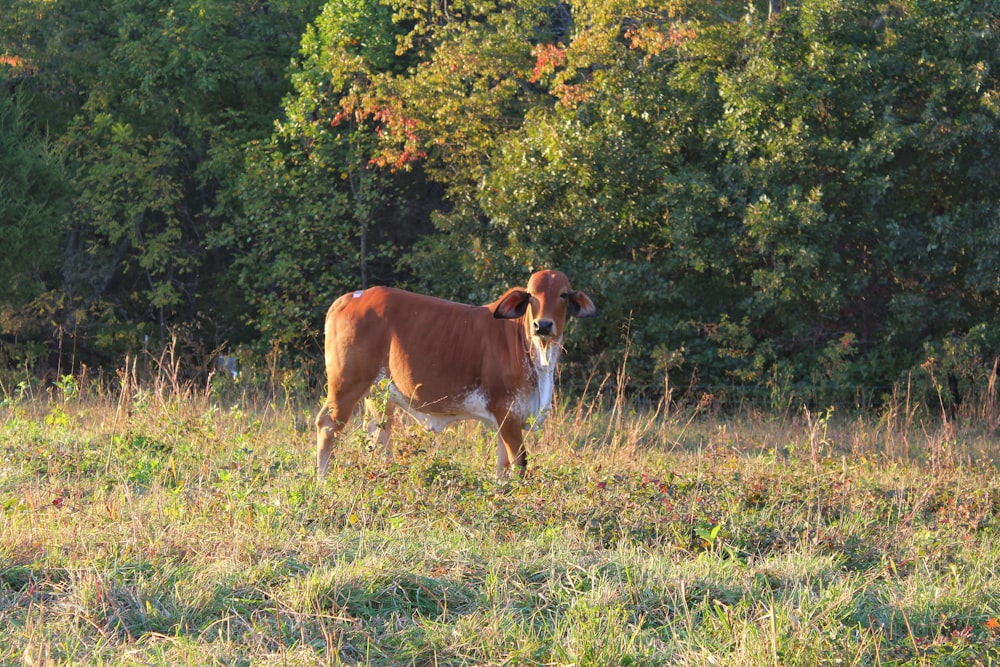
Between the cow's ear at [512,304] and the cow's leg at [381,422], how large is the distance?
99cm

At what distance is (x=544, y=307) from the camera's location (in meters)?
8.25

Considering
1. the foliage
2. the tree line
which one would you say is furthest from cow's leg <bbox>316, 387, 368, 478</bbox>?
the foliage

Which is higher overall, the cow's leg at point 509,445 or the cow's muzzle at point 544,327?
the cow's muzzle at point 544,327

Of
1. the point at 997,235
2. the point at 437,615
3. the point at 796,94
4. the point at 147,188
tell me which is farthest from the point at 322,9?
the point at 437,615

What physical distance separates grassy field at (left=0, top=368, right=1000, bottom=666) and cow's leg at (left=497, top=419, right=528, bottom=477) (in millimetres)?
131

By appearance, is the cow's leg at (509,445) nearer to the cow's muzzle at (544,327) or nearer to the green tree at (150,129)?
the cow's muzzle at (544,327)

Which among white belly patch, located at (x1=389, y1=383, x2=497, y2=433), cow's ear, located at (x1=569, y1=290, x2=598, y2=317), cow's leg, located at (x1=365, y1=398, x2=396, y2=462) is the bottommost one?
cow's leg, located at (x1=365, y1=398, x2=396, y2=462)

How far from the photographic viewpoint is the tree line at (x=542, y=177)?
41.2 ft

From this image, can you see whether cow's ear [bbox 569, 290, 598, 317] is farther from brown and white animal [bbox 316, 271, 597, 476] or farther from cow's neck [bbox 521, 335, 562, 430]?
cow's neck [bbox 521, 335, 562, 430]

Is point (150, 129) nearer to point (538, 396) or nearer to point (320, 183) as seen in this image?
point (320, 183)

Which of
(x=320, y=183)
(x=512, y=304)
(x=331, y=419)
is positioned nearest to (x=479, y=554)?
Answer: (x=512, y=304)

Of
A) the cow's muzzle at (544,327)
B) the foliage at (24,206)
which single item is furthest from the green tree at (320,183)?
the cow's muzzle at (544,327)

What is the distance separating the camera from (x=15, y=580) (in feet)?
18.7

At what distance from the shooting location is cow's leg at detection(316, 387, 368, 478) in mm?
8492
